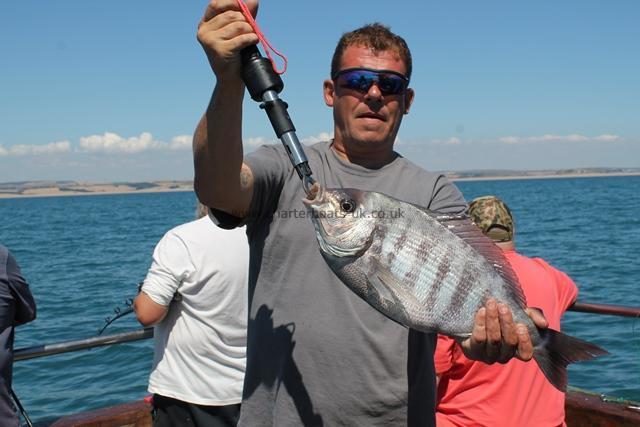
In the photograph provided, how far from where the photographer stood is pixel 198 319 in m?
4.03

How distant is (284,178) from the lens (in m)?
2.65

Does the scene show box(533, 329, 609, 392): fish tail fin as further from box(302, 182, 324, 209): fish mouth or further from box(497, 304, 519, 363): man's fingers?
box(302, 182, 324, 209): fish mouth

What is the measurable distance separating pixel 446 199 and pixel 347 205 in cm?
66

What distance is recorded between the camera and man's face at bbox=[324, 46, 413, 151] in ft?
8.89

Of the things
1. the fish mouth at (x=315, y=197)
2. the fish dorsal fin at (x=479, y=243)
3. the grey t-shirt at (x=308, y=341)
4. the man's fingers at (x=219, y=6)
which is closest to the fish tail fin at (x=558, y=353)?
the fish dorsal fin at (x=479, y=243)

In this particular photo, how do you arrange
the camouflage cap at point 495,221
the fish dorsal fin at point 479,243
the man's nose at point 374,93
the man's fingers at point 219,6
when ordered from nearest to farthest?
the man's fingers at point 219,6 < the fish dorsal fin at point 479,243 < the man's nose at point 374,93 < the camouflage cap at point 495,221

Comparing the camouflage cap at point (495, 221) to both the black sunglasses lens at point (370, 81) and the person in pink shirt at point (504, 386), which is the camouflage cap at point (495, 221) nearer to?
the person in pink shirt at point (504, 386)

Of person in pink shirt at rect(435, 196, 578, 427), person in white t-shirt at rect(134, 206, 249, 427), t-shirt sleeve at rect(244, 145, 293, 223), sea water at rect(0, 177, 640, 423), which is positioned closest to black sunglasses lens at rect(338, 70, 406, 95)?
t-shirt sleeve at rect(244, 145, 293, 223)

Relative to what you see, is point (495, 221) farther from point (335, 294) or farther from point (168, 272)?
point (168, 272)

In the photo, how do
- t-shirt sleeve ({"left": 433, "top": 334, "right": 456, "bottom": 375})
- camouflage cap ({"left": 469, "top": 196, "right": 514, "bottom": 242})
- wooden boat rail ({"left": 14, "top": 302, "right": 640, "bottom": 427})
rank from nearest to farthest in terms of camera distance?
t-shirt sleeve ({"left": 433, "top": 334, "right": 456, "bottom": 375}) < camouflage cap ({"left": 469, "top": 196, "right": 514, "bottom": 242}) < wooden boat rail ({"left": 14, "top": 302, "right": 640, "bottom": 427})

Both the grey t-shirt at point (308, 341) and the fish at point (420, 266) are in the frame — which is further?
the grey t-shirt at point (308, 341)

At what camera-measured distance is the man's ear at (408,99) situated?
288 cm

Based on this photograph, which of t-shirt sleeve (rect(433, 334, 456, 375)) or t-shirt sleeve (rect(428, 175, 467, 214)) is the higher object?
t-shirt sleeve (rect(428, 175, 467, 214))

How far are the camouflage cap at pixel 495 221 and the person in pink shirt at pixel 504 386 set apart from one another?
147mm
